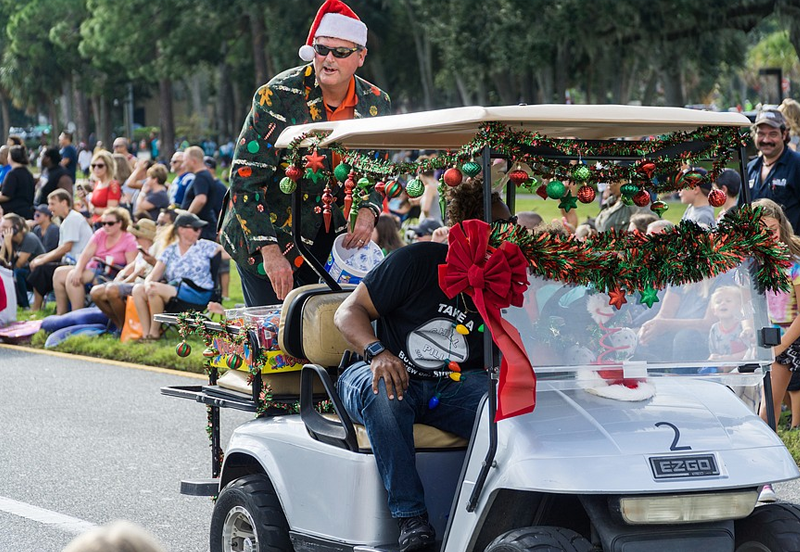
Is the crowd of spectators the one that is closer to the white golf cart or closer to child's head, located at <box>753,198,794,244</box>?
child's head, located at <box>753,198,794,244</box>

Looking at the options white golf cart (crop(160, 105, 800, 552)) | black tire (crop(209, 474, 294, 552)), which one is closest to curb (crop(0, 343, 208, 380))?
black tire (crop(209, 474, 294, 552))

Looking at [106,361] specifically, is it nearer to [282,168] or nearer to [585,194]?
[282,168]

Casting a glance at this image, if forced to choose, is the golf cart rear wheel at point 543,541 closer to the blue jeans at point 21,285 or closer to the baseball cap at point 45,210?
the blue jeans at point 21,285

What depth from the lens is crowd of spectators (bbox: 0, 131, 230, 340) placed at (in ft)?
37.3

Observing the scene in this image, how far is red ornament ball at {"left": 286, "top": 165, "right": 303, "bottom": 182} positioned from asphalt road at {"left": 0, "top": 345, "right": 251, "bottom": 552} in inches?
70.1

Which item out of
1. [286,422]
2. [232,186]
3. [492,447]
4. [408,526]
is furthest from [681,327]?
[232,186]

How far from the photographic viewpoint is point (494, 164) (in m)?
4.73

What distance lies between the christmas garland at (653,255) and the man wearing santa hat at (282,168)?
169 cm

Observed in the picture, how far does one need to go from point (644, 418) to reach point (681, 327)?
431mm

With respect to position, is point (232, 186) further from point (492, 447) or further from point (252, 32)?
point (252, 32)

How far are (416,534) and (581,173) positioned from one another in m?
1.28

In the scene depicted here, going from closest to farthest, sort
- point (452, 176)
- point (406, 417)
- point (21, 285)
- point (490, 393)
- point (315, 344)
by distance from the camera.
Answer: point (490, 393) → point (452, 176) → point (406, 417) → point (315, 344) → point (21, 285)

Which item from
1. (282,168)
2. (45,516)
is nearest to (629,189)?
(282,168)

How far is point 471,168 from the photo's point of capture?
12.5ft
